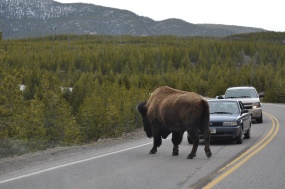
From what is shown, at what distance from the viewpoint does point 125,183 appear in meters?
8.50

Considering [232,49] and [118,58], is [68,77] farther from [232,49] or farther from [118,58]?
[232,49]

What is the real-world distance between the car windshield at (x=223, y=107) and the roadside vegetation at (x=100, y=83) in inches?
239

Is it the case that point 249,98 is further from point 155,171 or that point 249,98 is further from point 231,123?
point 155,171

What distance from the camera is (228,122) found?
1566 centimetres

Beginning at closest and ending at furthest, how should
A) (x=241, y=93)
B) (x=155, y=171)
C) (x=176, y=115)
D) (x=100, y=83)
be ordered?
(x=155, y=171)
(x=176, y=115)
(x=241, y=93)
(x=100, y=83)

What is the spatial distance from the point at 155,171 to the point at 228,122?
6.35m

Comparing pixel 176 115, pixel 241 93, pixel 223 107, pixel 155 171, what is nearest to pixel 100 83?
pixel 241 93

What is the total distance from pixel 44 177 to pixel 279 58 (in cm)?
16299

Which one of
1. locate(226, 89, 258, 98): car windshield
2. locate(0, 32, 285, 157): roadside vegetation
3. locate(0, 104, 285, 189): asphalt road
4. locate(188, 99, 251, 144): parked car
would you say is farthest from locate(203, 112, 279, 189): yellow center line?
locate(226, 89, 258, 98): car windshield

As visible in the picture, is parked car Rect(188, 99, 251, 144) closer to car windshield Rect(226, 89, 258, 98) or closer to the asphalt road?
the asphalt road

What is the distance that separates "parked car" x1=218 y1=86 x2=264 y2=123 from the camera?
997 inches

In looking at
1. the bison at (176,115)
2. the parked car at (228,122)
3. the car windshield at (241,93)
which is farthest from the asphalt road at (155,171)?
A: the car windshield at (241,93)

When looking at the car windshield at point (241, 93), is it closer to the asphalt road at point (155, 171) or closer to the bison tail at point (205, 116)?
the asphalt road at point (155, 171)

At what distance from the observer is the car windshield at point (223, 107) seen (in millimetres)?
17000
